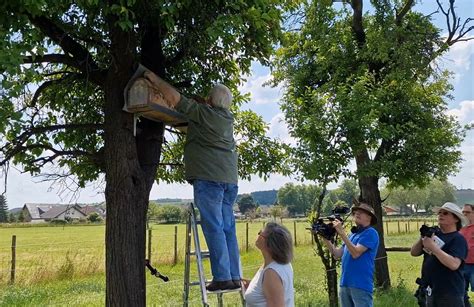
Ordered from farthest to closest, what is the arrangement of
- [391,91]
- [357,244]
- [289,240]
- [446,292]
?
1. [391,91]
2. [357,244]
3. [446,292]
4. [289,240]

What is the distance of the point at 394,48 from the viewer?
10953 mm

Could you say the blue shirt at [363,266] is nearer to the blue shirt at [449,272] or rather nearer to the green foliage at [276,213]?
the blue shirt at [449,272]

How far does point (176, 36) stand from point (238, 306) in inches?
216

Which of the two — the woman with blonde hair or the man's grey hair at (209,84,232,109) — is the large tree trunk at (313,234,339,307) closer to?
the man's grey hair at (209,84,232,109)

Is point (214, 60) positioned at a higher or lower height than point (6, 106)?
higher

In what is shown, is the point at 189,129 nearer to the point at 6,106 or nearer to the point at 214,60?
the point at 6,106

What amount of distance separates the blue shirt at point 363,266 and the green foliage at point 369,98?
4070mm

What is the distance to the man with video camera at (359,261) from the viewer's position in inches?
213

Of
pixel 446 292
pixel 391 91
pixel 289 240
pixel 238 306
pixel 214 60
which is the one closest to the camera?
pixel 289 240

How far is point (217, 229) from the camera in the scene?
445cm

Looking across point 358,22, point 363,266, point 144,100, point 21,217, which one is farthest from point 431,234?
point 21,217

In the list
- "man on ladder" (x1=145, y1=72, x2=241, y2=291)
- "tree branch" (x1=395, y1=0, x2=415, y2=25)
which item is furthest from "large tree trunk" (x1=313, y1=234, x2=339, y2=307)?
"tree branch" (x1=395, y1=0, x2=415, y2=25)

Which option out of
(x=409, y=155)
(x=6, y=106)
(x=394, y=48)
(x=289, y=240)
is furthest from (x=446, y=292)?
(x=394, y=48)

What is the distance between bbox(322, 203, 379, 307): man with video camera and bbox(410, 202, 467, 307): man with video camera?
1.92 ft
